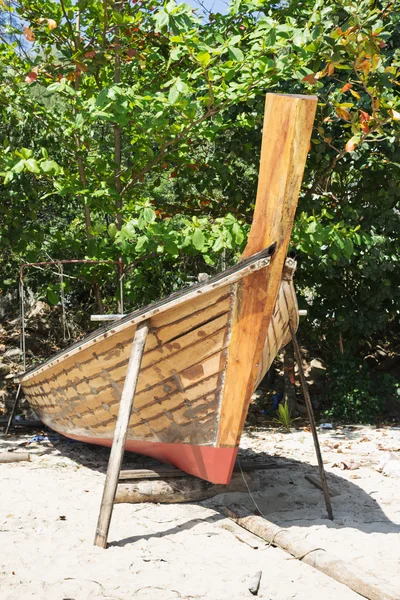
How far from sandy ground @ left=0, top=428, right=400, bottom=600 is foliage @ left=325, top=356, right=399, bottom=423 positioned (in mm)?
1913

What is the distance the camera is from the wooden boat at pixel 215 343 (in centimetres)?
364

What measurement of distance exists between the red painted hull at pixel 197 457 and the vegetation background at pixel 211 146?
1686 mm

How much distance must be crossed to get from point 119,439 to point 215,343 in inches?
31.4

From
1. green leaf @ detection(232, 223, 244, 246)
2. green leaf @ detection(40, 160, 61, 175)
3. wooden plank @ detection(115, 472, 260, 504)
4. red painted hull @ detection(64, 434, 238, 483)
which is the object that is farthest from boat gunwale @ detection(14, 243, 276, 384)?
green leaf @ detection(232, 223, 244, 246)

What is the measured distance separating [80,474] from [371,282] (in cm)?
421

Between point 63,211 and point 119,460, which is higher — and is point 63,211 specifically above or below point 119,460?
above

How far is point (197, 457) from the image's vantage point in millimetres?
4320

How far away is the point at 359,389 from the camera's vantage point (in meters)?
7.84

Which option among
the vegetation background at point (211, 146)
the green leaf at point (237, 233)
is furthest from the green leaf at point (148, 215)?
the green leaf at point (237, 233)

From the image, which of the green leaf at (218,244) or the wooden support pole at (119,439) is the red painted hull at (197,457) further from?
the green leaf at (218,244)

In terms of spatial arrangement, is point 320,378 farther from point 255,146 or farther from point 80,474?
point 80,474

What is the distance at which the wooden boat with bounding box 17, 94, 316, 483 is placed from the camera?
3641 mm

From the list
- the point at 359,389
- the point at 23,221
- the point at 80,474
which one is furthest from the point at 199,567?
the point at 23,221

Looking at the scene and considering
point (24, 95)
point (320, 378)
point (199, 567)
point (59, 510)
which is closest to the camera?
point (199, 567)
